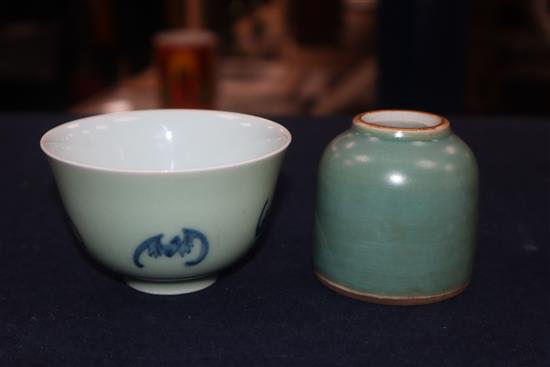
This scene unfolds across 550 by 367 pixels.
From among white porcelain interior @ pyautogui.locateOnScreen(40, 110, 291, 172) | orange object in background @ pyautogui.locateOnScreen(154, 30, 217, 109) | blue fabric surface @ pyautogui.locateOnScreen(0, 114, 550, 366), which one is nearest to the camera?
blue fabric surface @ pyautogui.locateOnScreen(0, 114, 550, 366)

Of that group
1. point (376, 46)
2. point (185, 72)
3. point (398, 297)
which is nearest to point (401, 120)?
point (398, 297)

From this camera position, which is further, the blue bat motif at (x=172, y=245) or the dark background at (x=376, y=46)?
the dark background at (x=376, y=46)

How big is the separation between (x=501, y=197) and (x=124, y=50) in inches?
77.5

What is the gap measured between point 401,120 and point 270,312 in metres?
0.17

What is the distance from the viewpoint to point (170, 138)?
611mm

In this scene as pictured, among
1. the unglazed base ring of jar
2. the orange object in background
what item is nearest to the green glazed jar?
the unglazed base ring of jar

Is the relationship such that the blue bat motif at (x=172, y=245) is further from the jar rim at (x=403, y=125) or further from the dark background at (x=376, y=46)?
the dark background at (x=376, y=46)

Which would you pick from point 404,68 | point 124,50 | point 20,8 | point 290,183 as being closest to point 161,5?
point 124,50

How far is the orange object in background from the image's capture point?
4.28ft

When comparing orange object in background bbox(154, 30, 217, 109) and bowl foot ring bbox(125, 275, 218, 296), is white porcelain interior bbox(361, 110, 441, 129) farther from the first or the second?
orange object in background bbox(154, 30, 217, 109)

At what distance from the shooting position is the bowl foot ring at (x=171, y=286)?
1.67 feet

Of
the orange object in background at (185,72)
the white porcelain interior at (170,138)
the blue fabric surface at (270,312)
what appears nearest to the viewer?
the blue fabric surface at (270,312)

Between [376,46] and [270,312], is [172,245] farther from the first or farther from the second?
[376,46]

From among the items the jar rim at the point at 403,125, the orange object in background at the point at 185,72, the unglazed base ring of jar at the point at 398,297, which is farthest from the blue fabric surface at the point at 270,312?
the orange object in background at the point at 185,72
